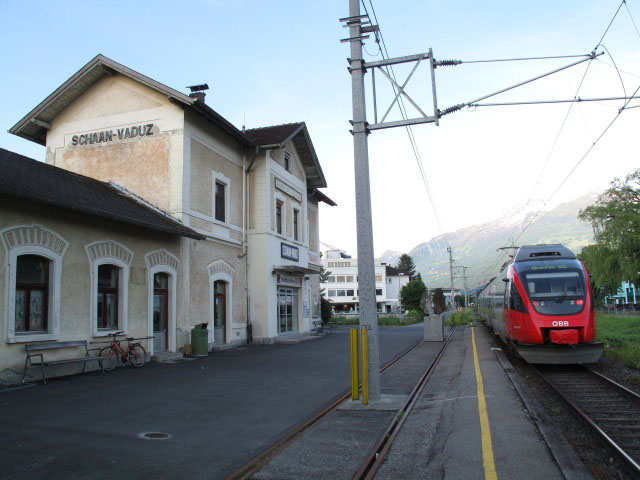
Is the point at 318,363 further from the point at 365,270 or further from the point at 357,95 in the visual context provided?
the point at 357,95

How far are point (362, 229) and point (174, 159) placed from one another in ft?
33.3

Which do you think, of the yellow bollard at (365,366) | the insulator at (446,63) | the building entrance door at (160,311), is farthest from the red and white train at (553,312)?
the building entrance door at (160,311)

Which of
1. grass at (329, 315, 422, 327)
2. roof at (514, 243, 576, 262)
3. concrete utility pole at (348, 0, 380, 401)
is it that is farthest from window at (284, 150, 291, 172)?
grass at (329, 315, 422, 327)

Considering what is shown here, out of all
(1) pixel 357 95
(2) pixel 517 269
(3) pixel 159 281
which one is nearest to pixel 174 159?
(3) pixel 159 281

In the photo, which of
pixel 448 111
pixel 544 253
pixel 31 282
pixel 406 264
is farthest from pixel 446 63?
pixel 406 264

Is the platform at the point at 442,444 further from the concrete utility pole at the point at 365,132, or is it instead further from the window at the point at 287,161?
the window at the point at 287,161

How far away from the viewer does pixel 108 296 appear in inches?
540

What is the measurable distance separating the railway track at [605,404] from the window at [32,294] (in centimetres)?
1095

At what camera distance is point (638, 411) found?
7.91 m

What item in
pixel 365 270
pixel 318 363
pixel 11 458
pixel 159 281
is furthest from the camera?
pixel 159 281

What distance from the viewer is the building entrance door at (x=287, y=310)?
2323 centimetres

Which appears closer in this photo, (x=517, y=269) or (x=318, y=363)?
(x=517, y=269)

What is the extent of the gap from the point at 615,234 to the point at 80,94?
36.3 metres

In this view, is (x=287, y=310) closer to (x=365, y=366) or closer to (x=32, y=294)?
(x=32, y=294)
